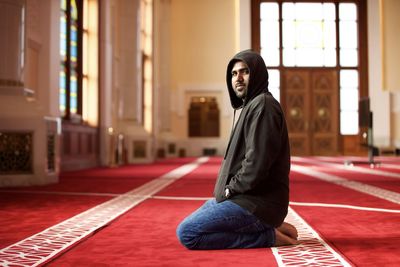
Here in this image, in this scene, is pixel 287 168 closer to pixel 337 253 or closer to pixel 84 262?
pixel 337 253

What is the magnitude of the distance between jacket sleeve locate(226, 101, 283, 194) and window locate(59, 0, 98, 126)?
7.79m

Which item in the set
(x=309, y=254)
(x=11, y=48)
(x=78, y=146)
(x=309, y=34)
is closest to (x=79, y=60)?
(x=78, y=146)

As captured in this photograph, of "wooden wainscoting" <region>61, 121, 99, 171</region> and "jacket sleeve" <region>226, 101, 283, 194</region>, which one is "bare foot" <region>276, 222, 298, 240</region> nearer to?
"jacket sleeve" <region>226, 101, 283, 194</region>

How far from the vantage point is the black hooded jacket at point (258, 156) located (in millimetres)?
2652

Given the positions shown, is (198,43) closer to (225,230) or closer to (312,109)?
(312,109)

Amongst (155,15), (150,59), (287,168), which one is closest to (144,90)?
(150,59)

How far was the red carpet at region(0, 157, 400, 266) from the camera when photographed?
8.18 ft

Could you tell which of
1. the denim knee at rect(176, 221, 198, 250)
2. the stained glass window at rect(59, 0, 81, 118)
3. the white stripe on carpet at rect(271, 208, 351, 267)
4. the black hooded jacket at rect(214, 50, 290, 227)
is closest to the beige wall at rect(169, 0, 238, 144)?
the stained glass window at rect(59, 0, 81, 118)

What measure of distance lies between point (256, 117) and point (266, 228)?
1.82 feet

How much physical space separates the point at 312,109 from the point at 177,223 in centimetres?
1695

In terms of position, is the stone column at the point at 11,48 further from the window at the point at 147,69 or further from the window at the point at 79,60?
the window at the point at 147,69

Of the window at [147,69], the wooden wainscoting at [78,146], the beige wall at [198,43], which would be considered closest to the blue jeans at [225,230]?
the wooden wainscoting at [78,146]

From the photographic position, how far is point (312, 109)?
790 inches

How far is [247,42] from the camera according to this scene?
19.6 metres
